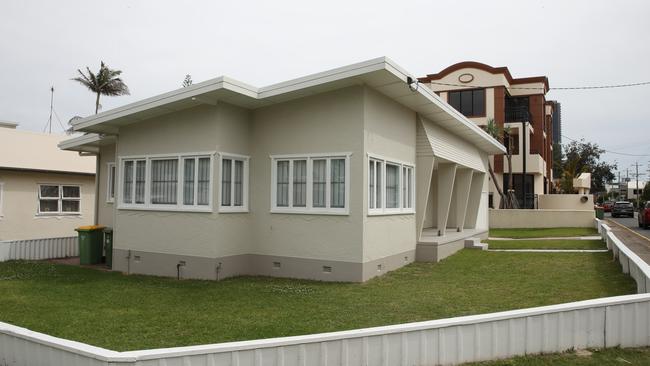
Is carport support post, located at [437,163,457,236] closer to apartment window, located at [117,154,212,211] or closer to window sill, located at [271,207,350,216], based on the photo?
window sill, located at [271,207,350,216]

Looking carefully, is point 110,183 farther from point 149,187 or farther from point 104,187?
point 149,187

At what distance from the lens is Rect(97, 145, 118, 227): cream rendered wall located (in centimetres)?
1598

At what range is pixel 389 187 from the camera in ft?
39.3

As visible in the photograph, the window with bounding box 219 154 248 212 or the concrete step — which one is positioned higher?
the window with bounding box 219 154 248 212

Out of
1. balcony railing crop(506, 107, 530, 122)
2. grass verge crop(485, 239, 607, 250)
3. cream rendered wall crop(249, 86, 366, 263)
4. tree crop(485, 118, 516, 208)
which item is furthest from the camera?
balcony railing crop(506, 107, 530, 122)

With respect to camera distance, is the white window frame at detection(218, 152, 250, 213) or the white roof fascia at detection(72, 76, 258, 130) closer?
the white roof fascia at detection(72, 76, 258, 130)

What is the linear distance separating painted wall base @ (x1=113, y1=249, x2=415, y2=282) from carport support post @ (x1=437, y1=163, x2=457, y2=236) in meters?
4.15

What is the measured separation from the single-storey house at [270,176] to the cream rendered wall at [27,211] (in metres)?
7.57

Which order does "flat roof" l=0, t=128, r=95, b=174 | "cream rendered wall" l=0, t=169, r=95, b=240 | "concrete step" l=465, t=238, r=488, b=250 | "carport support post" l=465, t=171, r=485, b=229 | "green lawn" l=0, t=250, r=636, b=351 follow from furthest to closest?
"carport support post" l=465, t=171, r=485, b=229
"flat roof" l=0, t=128, r=95, b=174
"cream rendered wall" l=0, t=169, r=95, b=240
"concrete step" l=465, t=238, r=488, b=250
"green lawn" l=0, t=250, r=636, b=351

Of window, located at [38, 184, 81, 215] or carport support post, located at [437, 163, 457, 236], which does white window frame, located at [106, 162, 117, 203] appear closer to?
window, located at [38, 184, 81, 215]

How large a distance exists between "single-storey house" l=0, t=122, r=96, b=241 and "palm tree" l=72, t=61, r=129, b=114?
20975 mm

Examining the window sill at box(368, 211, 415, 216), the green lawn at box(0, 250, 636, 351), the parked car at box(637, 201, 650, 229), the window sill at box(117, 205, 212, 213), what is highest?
the window sill at box(117, 205, 212, 213)

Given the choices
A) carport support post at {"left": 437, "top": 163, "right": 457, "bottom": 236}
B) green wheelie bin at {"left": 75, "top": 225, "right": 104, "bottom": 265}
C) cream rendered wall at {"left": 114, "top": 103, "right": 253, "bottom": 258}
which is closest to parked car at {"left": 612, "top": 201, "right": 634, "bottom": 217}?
carport support post at {"left": 437, "top": 163, "right": 457, "bottom": 236}

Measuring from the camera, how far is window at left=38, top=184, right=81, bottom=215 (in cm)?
→ 1900
